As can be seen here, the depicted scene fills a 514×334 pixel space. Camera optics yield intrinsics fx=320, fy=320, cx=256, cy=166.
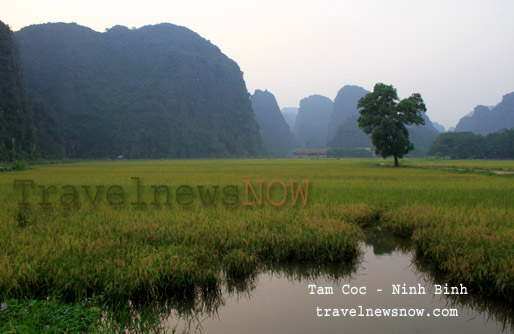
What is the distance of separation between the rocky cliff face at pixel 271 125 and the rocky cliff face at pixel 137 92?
149ft

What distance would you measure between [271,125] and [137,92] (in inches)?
3475

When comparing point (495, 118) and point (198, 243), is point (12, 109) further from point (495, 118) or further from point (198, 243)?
point (495, 118)

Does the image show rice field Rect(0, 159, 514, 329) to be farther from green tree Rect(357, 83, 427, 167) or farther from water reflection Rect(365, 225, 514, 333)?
green tree Rect(357, 83, 427, 167)

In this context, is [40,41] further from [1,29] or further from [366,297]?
[366,297]

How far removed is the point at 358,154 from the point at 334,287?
310 ft

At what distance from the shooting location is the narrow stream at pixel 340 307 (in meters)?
3.69

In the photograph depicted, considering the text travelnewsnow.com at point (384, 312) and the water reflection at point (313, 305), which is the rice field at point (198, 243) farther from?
the text travelnewsnow.com at point (384, 312)

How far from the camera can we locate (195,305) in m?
4.09

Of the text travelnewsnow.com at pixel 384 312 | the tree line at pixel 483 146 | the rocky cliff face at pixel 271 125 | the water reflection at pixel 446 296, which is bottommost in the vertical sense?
the text travelnewsnow.com at pixel 384 312

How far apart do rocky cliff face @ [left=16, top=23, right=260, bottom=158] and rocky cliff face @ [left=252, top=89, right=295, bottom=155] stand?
45.3 meters

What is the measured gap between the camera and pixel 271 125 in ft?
587

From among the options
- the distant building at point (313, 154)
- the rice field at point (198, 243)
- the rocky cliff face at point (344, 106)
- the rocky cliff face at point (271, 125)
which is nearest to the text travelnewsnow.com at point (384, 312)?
the rice field at point (198, 243)

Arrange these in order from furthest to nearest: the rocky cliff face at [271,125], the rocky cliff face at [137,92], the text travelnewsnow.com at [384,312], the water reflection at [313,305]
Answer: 1. the rocky cliff face at [271,125]
2. the rocky cliff face at [137,92]
3. the text travelnewsnow.com at [384,312]
4. the water reflection at [313,305]

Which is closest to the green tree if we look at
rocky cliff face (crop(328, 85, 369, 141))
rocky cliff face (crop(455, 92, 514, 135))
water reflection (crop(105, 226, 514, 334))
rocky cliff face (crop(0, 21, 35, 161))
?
water reflection (crop(105, 226, 514, 334))
